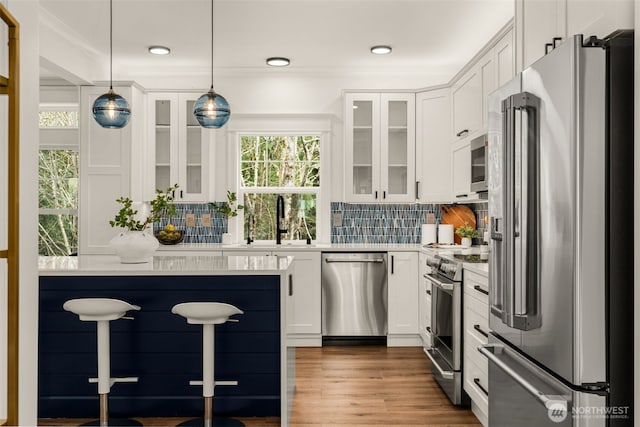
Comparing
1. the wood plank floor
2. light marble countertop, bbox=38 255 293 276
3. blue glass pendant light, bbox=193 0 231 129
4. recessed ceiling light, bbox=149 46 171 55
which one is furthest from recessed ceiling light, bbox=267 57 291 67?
the wood plank floor

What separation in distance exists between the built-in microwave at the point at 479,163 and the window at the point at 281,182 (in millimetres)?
2170

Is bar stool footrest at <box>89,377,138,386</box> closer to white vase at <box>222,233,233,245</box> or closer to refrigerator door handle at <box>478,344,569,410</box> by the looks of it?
refrigerator door handle at <box>478,344,569,410</box>

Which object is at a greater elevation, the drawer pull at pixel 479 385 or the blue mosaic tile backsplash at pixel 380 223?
the blue mosaic tile backsplash at pixel 380 223

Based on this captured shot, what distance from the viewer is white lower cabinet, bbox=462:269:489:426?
124 inches

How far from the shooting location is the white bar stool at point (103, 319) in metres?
2.99

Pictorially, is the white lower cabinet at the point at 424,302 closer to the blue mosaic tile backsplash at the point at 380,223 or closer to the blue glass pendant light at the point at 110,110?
the blue mosaic tile backsplash at the point at 380,223

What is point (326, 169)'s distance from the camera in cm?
584

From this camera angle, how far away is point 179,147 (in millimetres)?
5555

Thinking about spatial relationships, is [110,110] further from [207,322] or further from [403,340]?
[403,340]

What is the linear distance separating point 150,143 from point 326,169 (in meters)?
1.87

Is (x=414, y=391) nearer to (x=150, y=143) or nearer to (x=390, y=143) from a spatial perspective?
(x=390, y=143)

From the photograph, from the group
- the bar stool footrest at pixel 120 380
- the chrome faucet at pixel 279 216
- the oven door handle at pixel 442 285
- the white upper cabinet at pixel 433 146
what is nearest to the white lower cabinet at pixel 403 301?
the white upper cabinet at pixel 433 146

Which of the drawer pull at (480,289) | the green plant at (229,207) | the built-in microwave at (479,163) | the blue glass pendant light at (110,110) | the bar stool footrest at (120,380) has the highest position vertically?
the blue glass pendant light at (110,110)

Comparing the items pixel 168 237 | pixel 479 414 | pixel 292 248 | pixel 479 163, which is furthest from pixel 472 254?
pixel 168 237
